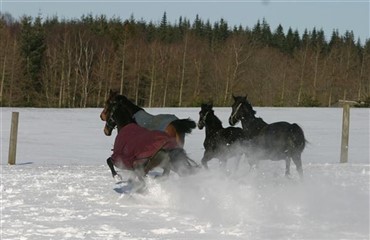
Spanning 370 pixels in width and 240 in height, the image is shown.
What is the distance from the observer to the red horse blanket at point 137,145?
6.74 m

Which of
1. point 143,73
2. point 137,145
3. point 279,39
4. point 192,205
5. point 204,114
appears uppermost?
point 279,39

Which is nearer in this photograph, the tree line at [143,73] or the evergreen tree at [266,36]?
the tree line at [143,73]

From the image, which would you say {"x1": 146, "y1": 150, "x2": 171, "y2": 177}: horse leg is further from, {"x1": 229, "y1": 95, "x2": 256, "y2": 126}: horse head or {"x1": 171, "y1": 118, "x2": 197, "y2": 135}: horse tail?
{"x1": 229, "y1": 95, "x2": 256, "y2": 126}: horse head

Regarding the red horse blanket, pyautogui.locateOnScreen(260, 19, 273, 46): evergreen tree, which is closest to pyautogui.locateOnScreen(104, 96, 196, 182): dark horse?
the red horse blanket

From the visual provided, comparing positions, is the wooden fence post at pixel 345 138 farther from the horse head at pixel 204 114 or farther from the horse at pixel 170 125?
the horse at pixel 170 125

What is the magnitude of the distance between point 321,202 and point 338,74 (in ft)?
181

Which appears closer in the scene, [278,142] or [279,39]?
[278,142]

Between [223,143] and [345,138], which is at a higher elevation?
[345,138]

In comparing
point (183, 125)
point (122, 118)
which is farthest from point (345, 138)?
point (122, 118)

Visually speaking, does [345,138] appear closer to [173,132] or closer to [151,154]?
[173,132]

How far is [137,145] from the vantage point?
6797 millimetres

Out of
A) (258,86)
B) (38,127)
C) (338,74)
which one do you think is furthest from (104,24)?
(38,127)

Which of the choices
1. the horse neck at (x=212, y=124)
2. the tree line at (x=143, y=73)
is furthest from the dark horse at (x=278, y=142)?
the tree line at (x=143, y=73)

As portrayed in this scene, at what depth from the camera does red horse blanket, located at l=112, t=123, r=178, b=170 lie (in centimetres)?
674
